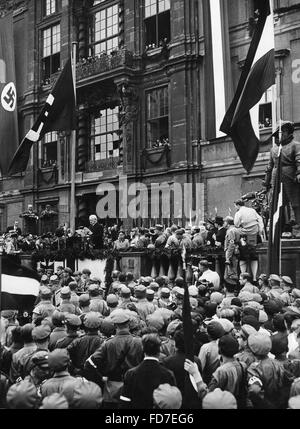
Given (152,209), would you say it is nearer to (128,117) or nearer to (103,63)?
(128,117)

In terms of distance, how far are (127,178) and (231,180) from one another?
5.17 m

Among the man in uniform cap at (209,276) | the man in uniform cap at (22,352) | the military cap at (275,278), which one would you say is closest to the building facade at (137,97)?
the man in uniform cap at (209,276)

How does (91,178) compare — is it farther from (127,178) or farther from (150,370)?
(150,370)

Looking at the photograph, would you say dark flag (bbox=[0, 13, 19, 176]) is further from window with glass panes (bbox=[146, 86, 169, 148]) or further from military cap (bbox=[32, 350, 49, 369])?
military cap (bbox=[32, 350, 49, 369])

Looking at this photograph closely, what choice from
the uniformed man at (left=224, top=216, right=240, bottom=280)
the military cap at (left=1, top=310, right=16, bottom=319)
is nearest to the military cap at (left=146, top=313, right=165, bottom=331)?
the military cap at (left=1, top=310, right=16, bottom=319)

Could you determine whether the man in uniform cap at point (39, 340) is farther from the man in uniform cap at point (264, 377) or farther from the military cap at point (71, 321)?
the man in uniform cap at point (264, 377)

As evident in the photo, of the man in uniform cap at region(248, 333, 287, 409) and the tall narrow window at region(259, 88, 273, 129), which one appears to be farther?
the tall narrow window at region(259, 88, 273, 129)

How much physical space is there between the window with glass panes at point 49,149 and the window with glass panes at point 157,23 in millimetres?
7729

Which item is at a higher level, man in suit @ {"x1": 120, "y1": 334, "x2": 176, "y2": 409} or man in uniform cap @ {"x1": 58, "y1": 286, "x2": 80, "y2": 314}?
man in uniform cap @ {"x1": 58, "y1": 286, "x2": 80, "y2": 314}

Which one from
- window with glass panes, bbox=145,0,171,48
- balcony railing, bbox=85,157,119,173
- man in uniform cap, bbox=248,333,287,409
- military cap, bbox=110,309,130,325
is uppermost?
window with glass panes, bbox=145,0,171,48

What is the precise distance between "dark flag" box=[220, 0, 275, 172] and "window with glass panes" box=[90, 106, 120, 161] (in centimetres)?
1679

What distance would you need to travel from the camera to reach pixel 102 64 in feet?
84.6

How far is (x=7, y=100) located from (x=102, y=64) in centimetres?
461

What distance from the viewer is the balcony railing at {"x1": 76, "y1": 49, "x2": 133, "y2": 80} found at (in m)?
24.9
